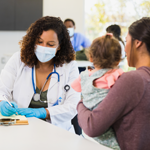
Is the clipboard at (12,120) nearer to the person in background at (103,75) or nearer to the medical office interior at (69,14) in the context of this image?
the person in background at (103,75)

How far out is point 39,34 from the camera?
1594 millimetres

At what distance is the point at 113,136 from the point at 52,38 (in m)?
0.92

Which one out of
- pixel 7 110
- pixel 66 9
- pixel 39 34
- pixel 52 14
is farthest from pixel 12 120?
pixel 66 9

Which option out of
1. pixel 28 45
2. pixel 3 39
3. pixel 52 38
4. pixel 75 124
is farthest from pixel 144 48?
pixel 3 39

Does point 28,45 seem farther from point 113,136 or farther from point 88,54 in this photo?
point 113,136

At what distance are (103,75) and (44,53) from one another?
2.37 feet

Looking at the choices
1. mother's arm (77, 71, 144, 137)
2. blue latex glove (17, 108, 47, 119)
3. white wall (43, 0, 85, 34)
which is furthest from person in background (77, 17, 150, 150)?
white wall (43, 0, 85, 34)

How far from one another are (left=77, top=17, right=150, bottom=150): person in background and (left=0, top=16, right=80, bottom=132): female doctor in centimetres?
61

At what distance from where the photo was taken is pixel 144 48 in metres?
0.95

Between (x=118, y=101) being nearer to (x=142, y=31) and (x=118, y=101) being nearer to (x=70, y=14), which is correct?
(x=142, y=31)

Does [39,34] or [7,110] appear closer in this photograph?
[7,110]

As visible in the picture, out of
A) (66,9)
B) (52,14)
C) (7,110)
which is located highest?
(66,9)

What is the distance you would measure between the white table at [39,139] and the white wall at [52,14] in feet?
11.4

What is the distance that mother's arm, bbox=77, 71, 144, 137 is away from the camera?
83 cm
